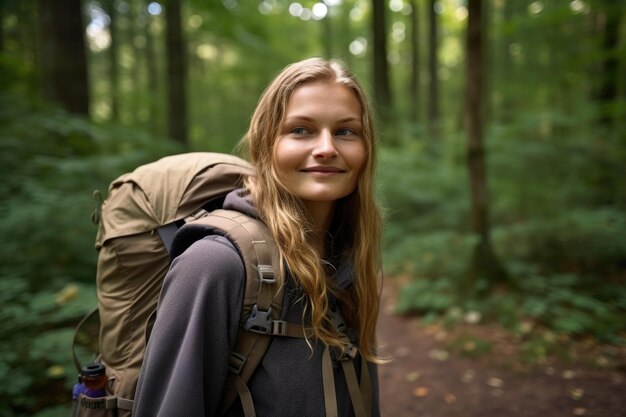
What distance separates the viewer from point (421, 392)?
4285 mm

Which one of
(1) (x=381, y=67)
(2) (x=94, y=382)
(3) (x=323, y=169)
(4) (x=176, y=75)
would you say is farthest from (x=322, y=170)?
(1) (x=381, y=67)

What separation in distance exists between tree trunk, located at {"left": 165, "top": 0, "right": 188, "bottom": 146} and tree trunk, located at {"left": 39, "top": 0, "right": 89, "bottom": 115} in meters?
3.21

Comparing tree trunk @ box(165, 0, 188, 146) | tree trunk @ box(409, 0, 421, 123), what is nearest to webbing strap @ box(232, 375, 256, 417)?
tree trunk @ box(165, 0, 188, 146)

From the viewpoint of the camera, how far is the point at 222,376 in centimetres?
128

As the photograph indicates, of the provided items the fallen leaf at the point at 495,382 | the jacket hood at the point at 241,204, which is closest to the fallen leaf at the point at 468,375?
A: the fallen leaf at the point at 495,382

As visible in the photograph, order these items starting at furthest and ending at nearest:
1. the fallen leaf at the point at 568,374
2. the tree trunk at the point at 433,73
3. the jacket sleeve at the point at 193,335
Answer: the tree trunk at the point at 433,73, the fallen leaf at the point at 568,374, the jacket sleeve at the point at 193,335

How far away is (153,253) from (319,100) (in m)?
0.86

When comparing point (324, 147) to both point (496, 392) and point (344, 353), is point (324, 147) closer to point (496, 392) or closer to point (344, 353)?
point (344, 353)

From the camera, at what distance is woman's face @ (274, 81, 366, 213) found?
4.94 ft

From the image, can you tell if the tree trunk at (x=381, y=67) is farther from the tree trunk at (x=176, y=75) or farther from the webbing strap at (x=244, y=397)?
the webbing strap at (x=244, y=397)

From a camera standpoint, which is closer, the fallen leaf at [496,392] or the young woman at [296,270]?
the young woman at [296,270]

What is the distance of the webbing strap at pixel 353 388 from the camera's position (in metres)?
1.60

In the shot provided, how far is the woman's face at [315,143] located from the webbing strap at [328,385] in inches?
23.5

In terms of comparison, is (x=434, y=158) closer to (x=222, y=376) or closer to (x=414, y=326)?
(x=414, y=326)
